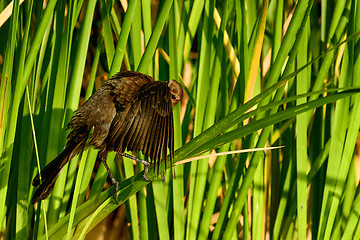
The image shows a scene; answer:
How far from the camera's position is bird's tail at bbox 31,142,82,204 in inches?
48.2

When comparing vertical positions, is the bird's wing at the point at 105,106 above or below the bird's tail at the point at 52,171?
above

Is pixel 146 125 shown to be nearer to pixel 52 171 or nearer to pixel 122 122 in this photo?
pixel 122 122

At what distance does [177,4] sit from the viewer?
1.45 m

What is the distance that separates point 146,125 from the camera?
1229mm

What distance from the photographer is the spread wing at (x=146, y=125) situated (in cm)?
119

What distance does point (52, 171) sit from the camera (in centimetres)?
125

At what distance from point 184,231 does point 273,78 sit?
51cm

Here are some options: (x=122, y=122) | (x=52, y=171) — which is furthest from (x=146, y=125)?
(x=52, y=171)

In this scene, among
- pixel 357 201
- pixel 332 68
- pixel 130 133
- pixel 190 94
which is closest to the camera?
pixel 130 133

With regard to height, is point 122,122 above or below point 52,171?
above

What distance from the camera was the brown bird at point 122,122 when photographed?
1.21 meters

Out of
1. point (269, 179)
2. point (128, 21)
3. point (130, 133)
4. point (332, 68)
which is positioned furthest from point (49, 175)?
point (332, 68)

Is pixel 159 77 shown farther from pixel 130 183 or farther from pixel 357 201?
pixel 357 201

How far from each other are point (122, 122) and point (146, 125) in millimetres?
77
